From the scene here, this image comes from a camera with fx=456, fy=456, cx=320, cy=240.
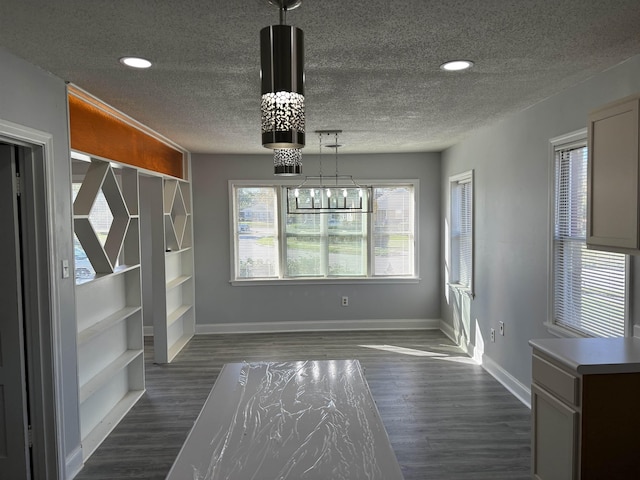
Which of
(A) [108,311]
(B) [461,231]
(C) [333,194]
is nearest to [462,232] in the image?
(B) [461,231]

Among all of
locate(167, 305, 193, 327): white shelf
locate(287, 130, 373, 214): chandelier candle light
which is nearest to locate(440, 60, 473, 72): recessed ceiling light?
locate(287, 130, 373, 214): chandelier candle light

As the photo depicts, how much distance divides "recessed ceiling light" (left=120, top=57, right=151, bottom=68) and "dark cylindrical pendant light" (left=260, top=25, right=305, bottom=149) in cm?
143

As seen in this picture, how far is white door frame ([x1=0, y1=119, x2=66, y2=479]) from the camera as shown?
8.32 ft

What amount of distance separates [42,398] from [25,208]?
1.08m

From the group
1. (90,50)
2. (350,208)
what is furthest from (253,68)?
(350,208)

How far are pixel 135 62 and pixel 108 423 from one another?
8.75 feet

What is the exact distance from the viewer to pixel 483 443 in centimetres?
315

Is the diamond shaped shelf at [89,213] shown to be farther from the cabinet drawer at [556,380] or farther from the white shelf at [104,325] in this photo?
the cabinet drawer at [556,380]

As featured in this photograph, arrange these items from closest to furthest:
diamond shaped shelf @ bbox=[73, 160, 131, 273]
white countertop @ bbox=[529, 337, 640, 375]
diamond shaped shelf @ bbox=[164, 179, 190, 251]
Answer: white countertop @ bbox=[529, 337, 640, 375], diamond shaped shelf @ bbox=[73, 160, 131, 273], diamond shaped shelf @ bbox=[164, 179, 190, 251]

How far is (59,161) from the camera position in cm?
271

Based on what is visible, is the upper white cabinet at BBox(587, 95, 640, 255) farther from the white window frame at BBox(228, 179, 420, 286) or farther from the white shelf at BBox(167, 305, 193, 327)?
the white shelf at BBox(167, 305, 193, 327)

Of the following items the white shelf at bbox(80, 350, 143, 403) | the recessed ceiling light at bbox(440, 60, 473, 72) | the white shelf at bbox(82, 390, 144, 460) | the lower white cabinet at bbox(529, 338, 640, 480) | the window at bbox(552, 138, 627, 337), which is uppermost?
the recessed ceiling light at bbox(440, 60, 473, 72)

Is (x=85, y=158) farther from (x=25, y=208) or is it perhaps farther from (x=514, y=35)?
(x=514, y=35)

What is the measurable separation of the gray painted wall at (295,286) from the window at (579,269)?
9.88 ft
